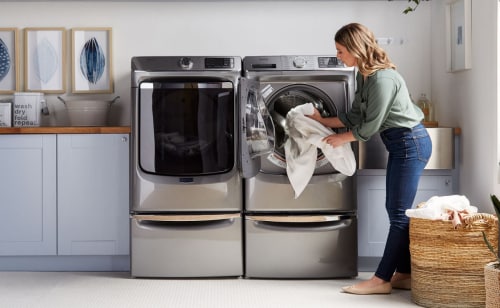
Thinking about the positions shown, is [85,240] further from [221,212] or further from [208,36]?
[208,36]

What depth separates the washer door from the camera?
4199 mm

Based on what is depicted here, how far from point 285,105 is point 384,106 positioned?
28.3 inches

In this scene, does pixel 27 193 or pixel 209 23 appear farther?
pixel 209 23

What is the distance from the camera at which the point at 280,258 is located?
4.27 meters

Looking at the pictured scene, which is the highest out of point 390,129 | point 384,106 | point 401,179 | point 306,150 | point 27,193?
point 384,106

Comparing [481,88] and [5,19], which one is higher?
[5,19]

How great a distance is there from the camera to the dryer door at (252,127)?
4.01 m

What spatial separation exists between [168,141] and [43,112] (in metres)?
1.07

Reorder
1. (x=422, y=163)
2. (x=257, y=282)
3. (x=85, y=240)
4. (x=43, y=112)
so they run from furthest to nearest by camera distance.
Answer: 1. (x=43, y=112)
2. (x=85, y=240)
3. (x=257, y=282)
4. (x=422, y=163)

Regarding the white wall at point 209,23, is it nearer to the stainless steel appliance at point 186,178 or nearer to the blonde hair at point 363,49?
the stainless steel appliance at point 186,178

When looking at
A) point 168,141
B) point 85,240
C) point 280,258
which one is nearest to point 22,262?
point 85,240

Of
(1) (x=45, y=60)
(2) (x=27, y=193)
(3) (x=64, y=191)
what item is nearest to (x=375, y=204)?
(3) (x=64, y=191)

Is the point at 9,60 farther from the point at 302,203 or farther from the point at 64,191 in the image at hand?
the point at 302,203

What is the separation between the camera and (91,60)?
5.00 metres
